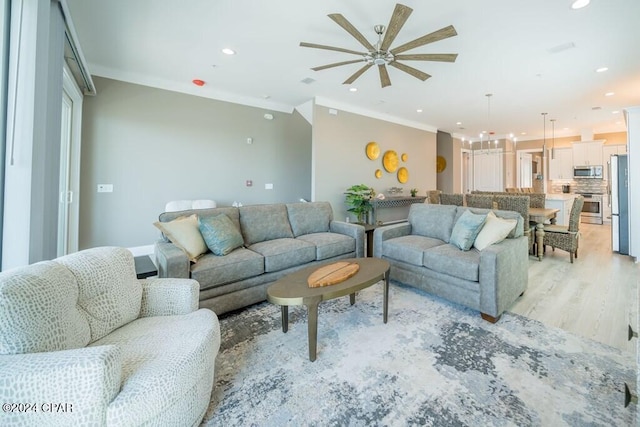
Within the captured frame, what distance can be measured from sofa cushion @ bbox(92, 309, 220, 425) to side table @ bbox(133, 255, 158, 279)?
2.25 ft

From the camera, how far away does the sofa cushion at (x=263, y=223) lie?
3.28 metres

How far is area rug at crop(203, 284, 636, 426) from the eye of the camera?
142 centimetres

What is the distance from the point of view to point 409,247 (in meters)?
3.06

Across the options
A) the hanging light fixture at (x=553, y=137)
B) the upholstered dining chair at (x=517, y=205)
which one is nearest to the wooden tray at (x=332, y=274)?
the upholstered dining chair at (x=517, y=205)

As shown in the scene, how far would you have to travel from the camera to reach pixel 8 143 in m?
1.55

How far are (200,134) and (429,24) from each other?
385 centimetres

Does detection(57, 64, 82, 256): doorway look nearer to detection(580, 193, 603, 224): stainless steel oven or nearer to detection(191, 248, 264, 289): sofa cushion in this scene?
detection(191, 248, 264, 289): sofa cushion

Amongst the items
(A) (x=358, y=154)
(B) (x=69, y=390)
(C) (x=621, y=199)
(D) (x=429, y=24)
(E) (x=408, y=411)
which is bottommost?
(E) (x=408, y=411)

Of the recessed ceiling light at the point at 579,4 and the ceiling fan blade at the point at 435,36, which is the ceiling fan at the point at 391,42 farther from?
the recessed ceiling light at the point at 579,4

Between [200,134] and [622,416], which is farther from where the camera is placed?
[200,134]

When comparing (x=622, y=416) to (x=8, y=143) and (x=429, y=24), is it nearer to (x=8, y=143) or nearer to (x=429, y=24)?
(x=429, y=24)

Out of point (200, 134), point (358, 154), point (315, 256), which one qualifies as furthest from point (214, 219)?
point (358, 154)

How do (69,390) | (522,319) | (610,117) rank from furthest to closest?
1. (610,117)
2. (522,319)
3. (69,390)

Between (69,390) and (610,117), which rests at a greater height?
(610,117)
